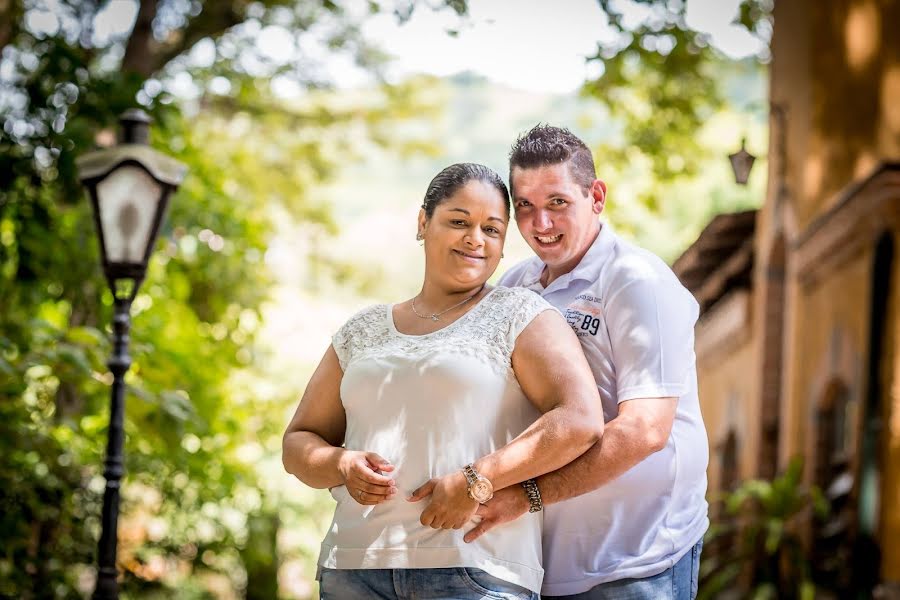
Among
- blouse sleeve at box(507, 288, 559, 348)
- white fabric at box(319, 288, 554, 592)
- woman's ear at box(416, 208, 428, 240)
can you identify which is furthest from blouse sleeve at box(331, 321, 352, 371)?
blouse sleeve at box(507, 288, 559, 348)

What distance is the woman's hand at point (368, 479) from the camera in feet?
10.8

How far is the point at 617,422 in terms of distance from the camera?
3350 mm

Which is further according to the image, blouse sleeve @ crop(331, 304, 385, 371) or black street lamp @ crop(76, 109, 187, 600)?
black street lamp @ crop(76, 109, 187, 600)

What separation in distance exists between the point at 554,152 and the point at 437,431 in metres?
0.93

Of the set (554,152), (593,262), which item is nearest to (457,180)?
(554,152)

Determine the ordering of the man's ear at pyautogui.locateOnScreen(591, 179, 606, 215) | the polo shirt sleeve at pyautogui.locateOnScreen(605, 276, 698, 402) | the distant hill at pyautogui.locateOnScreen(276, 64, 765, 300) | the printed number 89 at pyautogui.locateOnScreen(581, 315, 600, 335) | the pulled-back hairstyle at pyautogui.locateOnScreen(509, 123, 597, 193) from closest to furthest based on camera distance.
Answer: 1. the polo shirt sleeve at pyautogui.locateOnScreen(605, 276, 698, 402)
2. the printed number 89 at pyautogui.locateOnScreen(581, 315, 600, 335)
3. the pulled-back hairstyle at pyautogui.locateOnScreen(509, 123, 597, 193)
4. the man's ear at pyautogui.locateOnScreen(591, 179, 606, 215)
5. the distant hill at pyautogui.locateOnScreen(276, 64, 765, 300)

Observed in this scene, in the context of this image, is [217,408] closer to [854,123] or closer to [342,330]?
[854,123]

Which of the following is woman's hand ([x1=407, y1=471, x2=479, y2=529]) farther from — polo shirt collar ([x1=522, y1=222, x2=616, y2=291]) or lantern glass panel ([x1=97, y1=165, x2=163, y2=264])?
lantern glass panel ([x1=97, y1=165, x2=163, y2=264])

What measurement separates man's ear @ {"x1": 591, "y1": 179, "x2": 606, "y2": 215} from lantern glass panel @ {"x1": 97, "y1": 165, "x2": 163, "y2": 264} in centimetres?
419

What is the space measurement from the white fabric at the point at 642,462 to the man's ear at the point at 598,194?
26 cm

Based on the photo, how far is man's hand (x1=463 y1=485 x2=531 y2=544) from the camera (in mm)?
3252

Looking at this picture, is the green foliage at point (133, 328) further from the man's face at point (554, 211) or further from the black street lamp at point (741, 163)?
the black street lamp at point (741, 163)

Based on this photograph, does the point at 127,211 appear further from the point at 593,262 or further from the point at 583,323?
the point at 583,323

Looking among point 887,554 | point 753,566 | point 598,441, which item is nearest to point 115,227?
point 598,441
